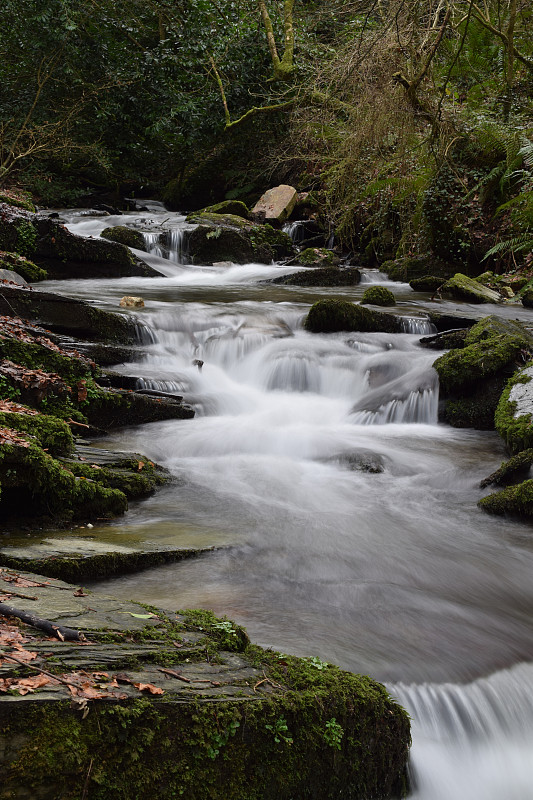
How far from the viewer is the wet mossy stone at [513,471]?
5340 millimetres

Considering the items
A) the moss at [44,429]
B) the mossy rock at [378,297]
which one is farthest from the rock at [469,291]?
the moss at [44,429]

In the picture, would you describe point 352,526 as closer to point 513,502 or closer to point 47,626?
point 513,502

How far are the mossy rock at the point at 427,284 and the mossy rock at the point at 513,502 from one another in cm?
852

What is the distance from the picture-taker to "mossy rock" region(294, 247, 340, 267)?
53.1 feet

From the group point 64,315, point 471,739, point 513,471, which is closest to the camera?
point 471,739

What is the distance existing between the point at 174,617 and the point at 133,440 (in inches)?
138

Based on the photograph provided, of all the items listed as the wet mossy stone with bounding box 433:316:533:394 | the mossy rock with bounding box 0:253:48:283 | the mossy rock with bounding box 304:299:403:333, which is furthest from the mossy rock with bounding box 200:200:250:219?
the wet mossy stone with bounding box 433:316:533:394

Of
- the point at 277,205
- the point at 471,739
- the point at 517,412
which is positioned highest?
the point at 277,205

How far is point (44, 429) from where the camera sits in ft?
14.5

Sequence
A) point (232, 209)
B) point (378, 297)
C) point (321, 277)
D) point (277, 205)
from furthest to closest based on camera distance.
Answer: point (277, 205) < point (232, 209) < point (321, 277) < point (378, 297)

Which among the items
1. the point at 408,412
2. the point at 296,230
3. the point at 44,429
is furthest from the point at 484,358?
the point at 296,230

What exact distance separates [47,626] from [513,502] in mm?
3960

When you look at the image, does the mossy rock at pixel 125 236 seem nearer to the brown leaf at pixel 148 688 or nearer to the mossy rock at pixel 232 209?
the mossy rock at pixel 232 209

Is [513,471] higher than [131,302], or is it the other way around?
[131,302]
